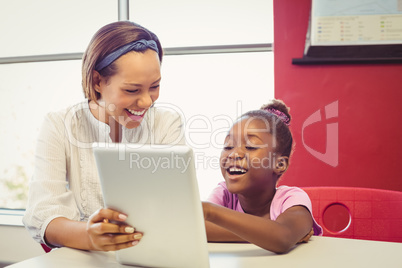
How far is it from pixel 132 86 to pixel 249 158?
0.40 meters

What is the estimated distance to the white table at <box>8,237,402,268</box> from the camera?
745 millimetres

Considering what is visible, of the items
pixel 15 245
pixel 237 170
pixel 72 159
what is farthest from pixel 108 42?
pixel 15 245

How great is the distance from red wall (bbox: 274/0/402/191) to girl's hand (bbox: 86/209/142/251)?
1.36m

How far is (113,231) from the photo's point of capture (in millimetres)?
696

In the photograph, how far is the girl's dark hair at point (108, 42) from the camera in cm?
114

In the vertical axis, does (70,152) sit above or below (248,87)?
below

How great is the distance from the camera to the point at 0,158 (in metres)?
3.08

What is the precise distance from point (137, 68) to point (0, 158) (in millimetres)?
2421

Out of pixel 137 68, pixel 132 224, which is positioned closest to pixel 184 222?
pixel 132 224

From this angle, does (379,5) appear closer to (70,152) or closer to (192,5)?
(192,5)

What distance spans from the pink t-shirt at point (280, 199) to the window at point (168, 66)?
0.98 metres

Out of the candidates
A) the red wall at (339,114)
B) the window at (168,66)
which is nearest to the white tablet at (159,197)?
the red wall at (339,114)

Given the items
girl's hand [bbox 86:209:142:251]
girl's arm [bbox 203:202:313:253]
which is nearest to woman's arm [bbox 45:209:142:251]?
girl's hand [bbox 86:209:142:251]

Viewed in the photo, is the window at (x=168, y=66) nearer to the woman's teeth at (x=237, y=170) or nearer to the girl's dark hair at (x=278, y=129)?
Result: the girl's dark hair at (x=278, y=129)
